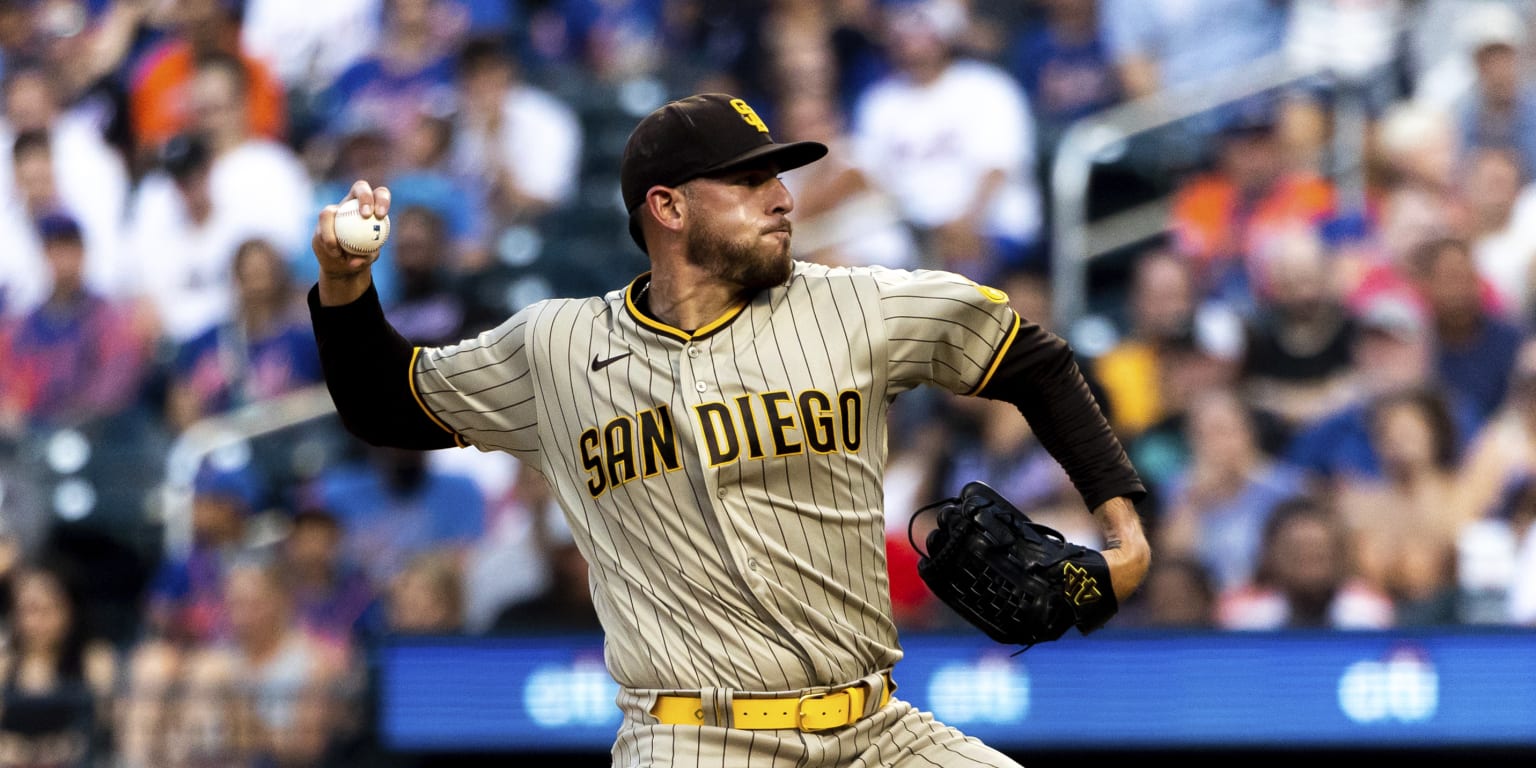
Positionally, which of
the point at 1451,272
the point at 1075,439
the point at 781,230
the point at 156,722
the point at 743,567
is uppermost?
the point at 1451,272

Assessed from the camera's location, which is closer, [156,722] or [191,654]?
[156,722]

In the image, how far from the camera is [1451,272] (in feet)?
23.7

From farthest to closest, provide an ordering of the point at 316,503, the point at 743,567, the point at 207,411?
the point at 207,411 < the point at 316,503 < the point at 743,567

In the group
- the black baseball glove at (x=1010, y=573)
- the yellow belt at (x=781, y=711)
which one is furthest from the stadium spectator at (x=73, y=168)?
the black baseball glove at (x=1010, y=573)

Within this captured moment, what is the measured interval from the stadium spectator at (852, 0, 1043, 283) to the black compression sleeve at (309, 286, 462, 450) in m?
4.42

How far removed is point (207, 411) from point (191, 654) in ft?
5.03

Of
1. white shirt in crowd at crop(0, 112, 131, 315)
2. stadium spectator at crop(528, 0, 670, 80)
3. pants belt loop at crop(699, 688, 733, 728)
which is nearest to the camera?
pants belt loop at crop(699, 688, 733, 728)

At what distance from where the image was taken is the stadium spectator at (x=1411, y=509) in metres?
6.52

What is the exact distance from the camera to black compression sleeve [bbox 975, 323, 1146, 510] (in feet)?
11.5

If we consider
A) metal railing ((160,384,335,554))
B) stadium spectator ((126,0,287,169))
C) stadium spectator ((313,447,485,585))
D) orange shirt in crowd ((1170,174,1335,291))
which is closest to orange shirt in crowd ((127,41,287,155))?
stadium spectator ((126,0,287,169))

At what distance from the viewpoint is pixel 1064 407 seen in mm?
3510

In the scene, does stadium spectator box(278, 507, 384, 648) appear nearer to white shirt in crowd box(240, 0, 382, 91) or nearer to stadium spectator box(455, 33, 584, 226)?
stadium spectator box(455, 33, 584, 226)

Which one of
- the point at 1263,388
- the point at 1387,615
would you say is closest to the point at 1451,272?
the point at 1263,388

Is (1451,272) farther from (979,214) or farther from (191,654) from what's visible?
(191,654)
